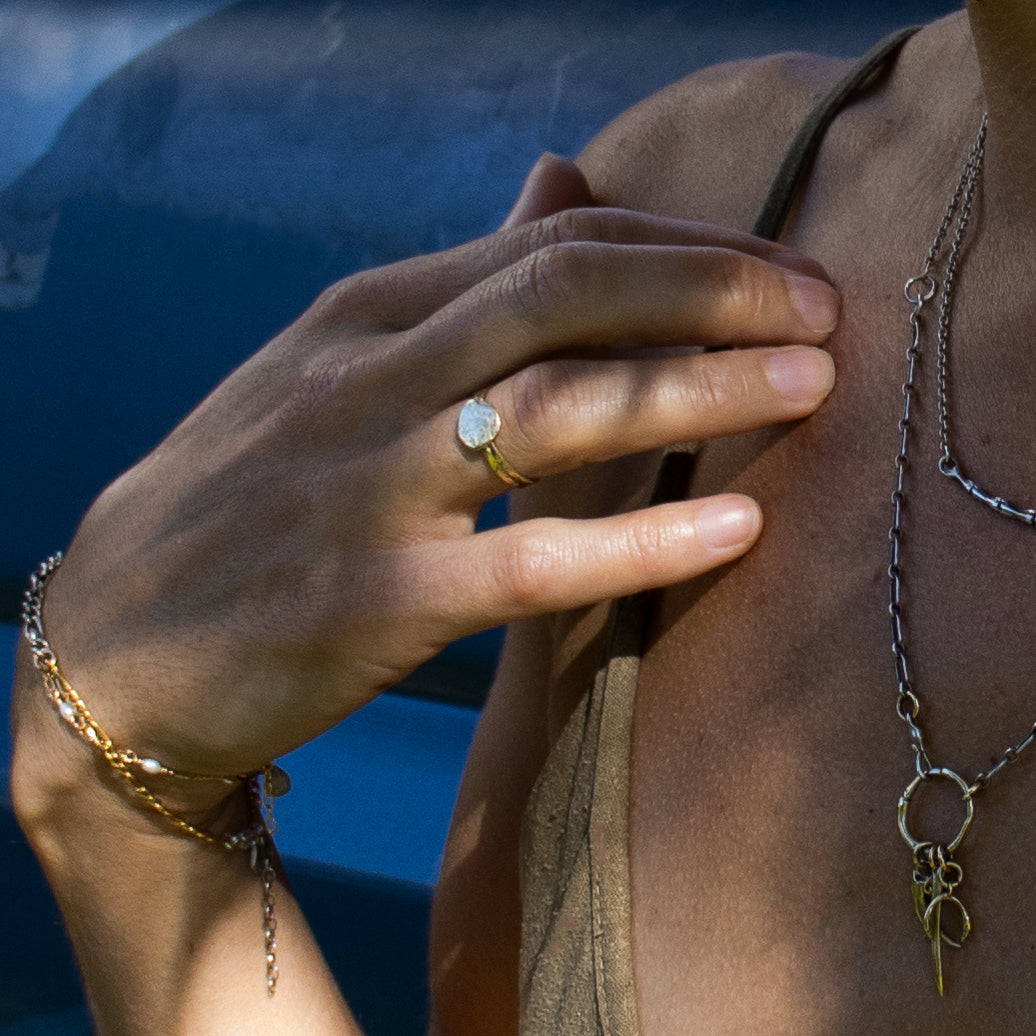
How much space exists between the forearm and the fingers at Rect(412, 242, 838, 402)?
0.44 meters

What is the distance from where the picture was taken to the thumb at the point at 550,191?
998 millimetres

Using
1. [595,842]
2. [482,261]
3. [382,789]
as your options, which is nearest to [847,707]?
[595,842]

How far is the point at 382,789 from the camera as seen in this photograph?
205cm

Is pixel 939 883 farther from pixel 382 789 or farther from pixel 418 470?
pixel 382 789

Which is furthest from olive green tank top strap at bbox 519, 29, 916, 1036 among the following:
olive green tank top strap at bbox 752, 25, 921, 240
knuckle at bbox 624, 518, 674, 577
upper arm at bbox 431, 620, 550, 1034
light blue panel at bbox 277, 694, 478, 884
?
light blue panel at bbox 277, 694, 478, 884

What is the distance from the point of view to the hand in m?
0.76

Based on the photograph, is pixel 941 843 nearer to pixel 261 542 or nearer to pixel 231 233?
pixel 261 542

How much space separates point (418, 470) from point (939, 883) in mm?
382

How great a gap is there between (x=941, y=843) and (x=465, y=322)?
415mm

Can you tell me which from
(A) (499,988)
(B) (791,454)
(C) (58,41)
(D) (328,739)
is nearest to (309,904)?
(D) (328,739)

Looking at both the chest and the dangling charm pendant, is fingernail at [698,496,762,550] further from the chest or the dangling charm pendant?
the dangling charm pendant

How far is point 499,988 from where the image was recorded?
118cm

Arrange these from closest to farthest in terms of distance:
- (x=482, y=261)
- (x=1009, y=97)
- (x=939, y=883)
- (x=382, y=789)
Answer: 1. (x=939, y=883)
2. (x=1009, y=97)
3. (x=482, y=261)
4. (x=382, y=789)

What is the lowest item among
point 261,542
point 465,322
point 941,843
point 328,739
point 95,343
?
point 328,739
